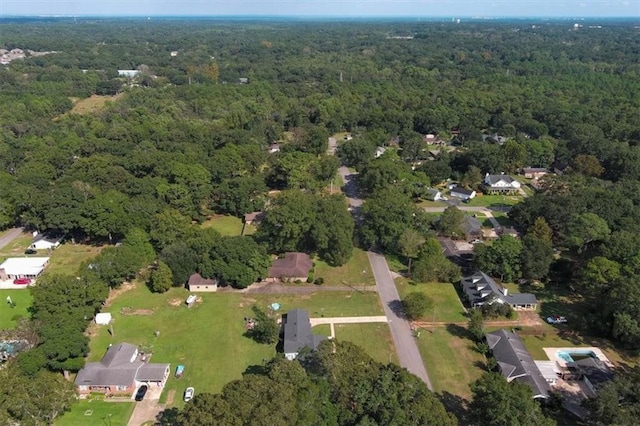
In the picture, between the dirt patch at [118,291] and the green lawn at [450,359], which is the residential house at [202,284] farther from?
the green lawn at [450,359]

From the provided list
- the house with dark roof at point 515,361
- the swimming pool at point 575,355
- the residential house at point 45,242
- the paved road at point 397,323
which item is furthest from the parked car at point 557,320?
the residential house at point 45,242

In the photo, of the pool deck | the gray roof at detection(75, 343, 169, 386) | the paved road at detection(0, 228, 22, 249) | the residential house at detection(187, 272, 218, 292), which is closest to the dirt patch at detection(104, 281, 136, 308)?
the residential house at detection(187, 272, 218, 292)

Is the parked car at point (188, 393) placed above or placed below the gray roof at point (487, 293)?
below

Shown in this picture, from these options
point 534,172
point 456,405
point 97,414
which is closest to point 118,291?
point 97,414

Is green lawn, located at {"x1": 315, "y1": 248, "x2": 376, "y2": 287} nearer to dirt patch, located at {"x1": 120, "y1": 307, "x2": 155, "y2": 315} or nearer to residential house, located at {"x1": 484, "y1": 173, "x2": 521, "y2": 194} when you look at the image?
dirt patch, located at {"x1": 120, "y1": 307, "x2": 155, "y2": 315}

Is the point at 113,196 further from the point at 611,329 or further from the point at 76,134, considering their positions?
→ the point at 611,329

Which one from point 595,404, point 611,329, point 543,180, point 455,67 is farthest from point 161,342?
point 455,67

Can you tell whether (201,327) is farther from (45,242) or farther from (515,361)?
(45,242)
